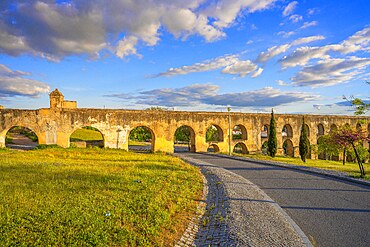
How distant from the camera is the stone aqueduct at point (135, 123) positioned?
874 inches

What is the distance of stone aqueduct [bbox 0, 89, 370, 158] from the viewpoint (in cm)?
2219

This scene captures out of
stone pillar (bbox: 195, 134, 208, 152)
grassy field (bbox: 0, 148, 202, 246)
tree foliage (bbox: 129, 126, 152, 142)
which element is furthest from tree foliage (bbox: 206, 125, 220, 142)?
grassy field (bbox: 0, 148, 202, 246)

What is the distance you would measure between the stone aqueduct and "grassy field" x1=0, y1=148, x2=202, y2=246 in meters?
13.1

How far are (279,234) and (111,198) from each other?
4076 millimetres

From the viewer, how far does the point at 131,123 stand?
24328 mm

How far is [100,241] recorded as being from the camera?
454 centimetres

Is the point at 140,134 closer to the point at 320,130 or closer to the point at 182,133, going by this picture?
the point at 182,133

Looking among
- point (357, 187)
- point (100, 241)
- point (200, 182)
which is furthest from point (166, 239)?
point (357, 187)

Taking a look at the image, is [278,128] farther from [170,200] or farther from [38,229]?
[38,229]

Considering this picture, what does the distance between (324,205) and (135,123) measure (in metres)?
19.0

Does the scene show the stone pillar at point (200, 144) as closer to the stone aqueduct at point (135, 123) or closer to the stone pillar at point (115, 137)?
the stone aqueduct at point (135, 123)

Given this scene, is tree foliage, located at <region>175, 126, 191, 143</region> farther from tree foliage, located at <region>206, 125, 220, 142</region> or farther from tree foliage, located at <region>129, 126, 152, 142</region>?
tree foliage, located at <region>129, 126, 152, 142</region>

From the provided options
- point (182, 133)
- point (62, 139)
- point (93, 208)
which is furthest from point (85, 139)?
point (93, 208)

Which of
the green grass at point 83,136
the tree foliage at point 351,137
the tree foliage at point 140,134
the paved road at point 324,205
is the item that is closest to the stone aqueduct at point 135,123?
the tree foliage at point 351,137
